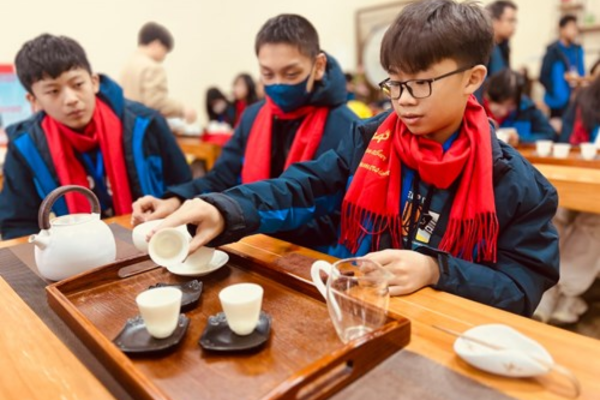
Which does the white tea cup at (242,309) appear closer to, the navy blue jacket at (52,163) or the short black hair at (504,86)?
the navy blue jacket at (52,163)

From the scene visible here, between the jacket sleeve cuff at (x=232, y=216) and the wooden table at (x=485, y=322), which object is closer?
the wooden table at (x=485, y=322)

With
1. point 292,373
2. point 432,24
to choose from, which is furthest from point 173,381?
point 432,24

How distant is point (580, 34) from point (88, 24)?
486cm

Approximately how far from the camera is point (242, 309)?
2.27ft

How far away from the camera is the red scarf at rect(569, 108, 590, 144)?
2.71 metres

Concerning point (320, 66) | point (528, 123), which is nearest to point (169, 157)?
point (320, 66)

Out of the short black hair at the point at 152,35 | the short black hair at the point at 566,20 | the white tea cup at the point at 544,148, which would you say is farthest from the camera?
the short black hair at the point at 566,20

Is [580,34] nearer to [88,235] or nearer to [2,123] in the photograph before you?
[88,235]

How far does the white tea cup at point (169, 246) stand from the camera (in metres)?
0.94

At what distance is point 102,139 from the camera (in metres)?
1.80

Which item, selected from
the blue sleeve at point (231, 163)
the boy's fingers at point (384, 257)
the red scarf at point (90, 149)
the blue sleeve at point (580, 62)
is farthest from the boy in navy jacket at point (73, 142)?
the blue sleeve at point (580, 62)

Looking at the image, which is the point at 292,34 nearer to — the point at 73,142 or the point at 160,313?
the point at 73,142

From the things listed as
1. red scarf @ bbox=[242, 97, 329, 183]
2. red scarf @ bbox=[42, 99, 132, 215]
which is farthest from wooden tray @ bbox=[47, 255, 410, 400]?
red scarf @ bbox=[42, 99, 132, 215]

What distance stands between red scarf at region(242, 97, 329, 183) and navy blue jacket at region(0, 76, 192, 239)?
0.37 m
